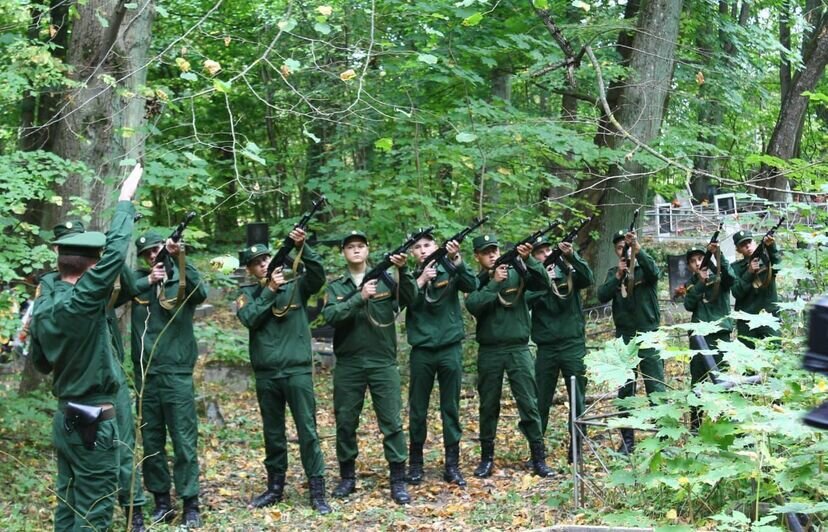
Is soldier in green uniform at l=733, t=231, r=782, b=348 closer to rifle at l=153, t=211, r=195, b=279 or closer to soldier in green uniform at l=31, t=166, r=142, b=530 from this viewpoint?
rifle at l=153, t=211, r=195, b=279

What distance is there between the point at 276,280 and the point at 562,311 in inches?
118

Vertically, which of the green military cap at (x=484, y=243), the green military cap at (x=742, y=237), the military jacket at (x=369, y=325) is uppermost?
the green military cap at (x=742, y=237)

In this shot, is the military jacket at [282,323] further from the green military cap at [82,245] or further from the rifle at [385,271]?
the green military cap at [82,245]

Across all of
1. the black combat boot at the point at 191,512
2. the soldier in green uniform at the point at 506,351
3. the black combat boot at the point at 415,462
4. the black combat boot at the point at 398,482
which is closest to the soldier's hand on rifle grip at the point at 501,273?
the soldier in green uniform at the point at 506,351

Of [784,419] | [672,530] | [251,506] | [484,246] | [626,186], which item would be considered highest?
[626,186]

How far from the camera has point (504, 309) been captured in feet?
27.3

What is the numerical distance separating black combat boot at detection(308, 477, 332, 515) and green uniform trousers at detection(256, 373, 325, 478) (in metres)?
0.05

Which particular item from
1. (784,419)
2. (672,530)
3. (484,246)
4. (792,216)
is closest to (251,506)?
(484,246)

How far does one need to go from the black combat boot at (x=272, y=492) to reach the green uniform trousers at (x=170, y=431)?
0.66 meters

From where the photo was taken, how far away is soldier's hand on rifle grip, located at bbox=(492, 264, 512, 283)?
325 inches

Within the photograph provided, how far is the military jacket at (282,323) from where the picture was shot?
7.46m

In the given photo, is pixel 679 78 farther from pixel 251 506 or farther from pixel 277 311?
pixel 251 506

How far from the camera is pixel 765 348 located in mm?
5375

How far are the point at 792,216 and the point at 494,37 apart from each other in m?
4.51
